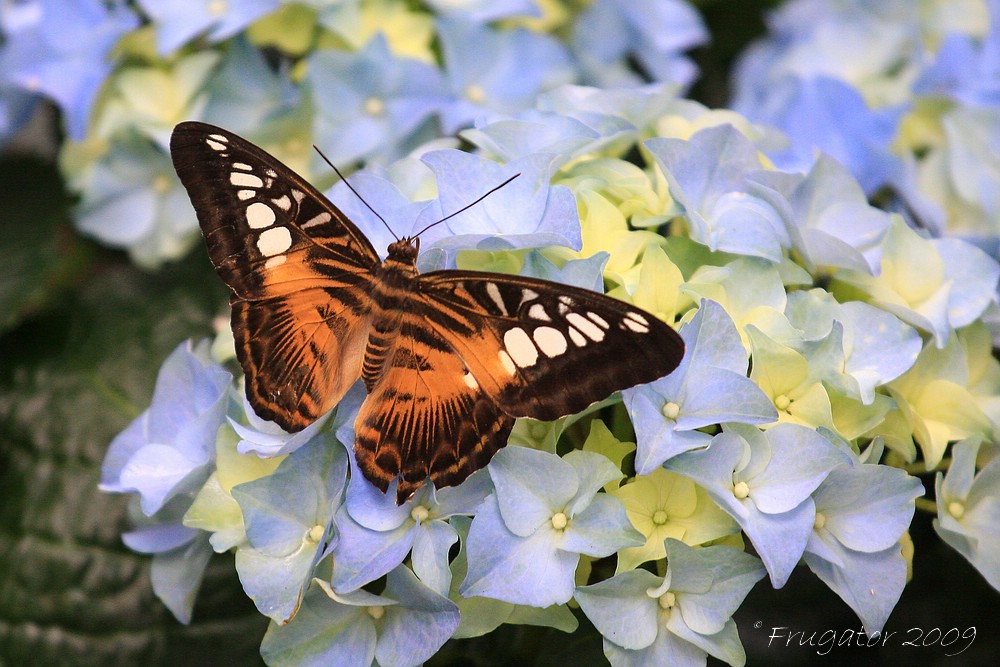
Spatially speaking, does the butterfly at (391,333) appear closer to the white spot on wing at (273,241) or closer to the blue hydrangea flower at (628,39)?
the white spot on wing at (273,241)

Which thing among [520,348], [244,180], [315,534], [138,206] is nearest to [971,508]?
[520,348]

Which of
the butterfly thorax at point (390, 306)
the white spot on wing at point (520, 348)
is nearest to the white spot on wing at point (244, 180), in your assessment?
the butterfly thorax at point (390, 306)

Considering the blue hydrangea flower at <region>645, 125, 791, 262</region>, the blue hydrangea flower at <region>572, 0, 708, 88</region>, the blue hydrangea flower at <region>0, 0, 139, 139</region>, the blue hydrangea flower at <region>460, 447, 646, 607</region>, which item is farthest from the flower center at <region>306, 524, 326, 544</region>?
Result: the blue hydrangea flower at <region>572, 0, 708, 88</region>

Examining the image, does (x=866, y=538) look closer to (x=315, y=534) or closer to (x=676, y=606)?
(x=676, y=606)

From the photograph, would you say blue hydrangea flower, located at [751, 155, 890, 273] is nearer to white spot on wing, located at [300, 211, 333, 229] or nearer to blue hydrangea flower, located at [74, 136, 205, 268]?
white spot on wing, located at [300, 211, 333, 229]

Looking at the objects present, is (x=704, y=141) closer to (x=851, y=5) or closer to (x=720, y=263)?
(x=720, y=263)

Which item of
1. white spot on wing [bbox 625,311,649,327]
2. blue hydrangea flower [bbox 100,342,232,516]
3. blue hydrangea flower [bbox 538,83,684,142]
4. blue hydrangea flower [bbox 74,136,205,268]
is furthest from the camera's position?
blue hydrangea flower [bbox 74,136,205,268]

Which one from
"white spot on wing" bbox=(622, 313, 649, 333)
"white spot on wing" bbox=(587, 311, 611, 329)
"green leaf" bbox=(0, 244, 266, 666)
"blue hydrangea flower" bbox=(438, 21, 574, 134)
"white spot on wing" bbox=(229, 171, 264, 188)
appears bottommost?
"green leaf" bbox=(0, 244, 266, 666)
